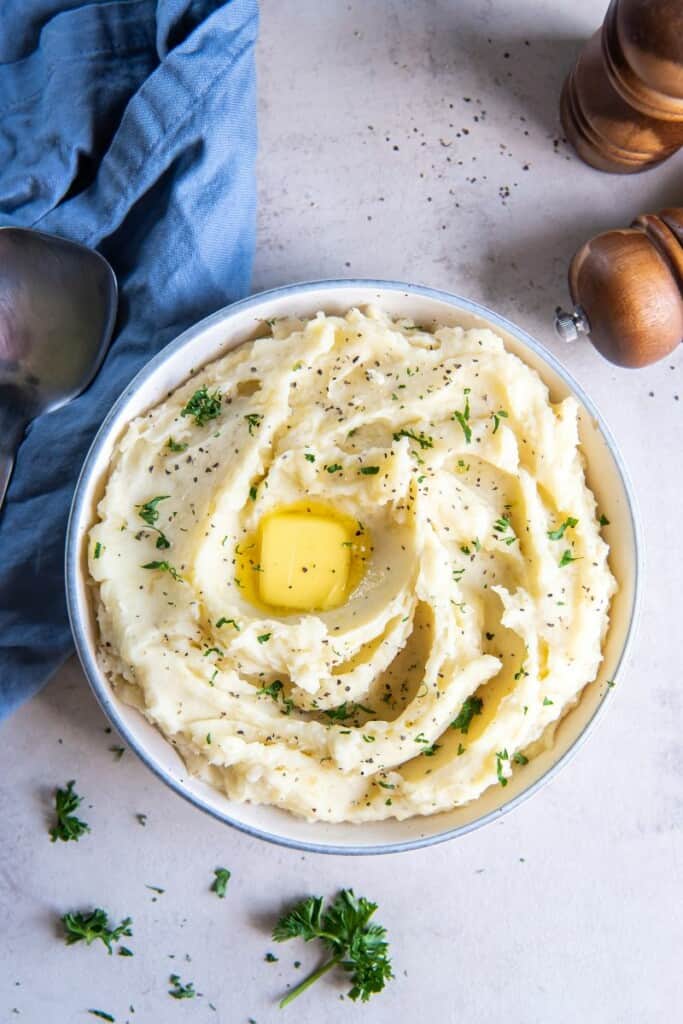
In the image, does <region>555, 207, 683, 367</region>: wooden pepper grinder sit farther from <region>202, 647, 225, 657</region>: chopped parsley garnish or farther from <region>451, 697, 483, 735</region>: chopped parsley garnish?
<region>202, 647, 225, 657</region>: chopped parsley garnish

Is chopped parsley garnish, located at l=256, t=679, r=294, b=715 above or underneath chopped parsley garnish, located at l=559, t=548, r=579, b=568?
underneath

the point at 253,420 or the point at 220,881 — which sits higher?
the point at 253,420

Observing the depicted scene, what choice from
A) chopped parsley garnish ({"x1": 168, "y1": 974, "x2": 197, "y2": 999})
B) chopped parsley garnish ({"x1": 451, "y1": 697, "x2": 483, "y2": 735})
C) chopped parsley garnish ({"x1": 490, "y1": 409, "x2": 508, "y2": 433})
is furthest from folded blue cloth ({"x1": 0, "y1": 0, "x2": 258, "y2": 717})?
chopped parsley garnish ({"x1": 451, "y1": 697, "x2": 483, "y2": 735})

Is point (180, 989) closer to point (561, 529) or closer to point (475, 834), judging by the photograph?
point (475, 834)

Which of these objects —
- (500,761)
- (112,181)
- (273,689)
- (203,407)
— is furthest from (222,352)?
(500,761)

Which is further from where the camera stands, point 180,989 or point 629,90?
point 180,989

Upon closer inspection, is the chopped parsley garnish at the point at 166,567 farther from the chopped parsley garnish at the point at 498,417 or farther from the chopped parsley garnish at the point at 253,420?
the chopped parsley garnish at the point at 498,417

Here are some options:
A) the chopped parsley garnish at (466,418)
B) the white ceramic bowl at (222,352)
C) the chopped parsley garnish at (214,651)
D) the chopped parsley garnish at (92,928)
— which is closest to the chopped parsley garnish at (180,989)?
the chopped parsley garnish at (92,928)
